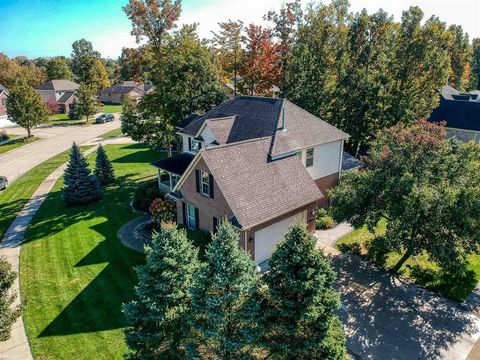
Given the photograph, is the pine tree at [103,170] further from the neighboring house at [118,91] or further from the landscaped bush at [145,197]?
the neighboring house at [118,91]

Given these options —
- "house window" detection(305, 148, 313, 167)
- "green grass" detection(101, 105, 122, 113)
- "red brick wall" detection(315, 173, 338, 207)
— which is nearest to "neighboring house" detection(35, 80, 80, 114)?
"green grass" detection(101, 105, 122, 113)

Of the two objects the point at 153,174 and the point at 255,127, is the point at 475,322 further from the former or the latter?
the point at 153,174

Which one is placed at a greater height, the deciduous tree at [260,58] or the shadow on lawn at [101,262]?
the deciduous tree at [260,58]

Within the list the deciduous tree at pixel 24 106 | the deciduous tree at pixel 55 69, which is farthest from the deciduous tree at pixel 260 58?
the deciduous tree at pixel 55 69

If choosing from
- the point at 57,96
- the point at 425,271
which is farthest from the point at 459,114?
the point at 57,96

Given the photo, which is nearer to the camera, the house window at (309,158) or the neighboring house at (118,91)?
the house window at (309,158)

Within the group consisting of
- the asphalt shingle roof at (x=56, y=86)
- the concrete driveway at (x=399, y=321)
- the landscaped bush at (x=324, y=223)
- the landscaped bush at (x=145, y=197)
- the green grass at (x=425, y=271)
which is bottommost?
the concrete driveway at (x=399, y=321)

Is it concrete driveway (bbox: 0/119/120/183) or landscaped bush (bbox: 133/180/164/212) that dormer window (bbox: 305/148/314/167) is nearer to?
landscaped bush (bbox: 133/180/164/212)
